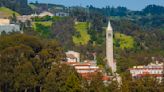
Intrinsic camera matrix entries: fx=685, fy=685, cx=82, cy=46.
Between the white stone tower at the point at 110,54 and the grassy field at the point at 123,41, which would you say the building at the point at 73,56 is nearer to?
the white stone tower at the point at 110,54

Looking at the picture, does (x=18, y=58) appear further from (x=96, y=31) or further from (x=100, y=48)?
(x=96, y=31)

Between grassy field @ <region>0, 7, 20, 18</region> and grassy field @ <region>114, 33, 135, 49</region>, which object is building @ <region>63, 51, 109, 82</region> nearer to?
grassy field @ <region>114, 33, 135, 49</region>

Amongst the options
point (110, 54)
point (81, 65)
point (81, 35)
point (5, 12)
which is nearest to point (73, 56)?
point (110, 54)

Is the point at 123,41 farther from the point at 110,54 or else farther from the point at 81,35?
the point at 110,54

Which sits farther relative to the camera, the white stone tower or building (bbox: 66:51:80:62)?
building (bbox: 66:51:80:62)

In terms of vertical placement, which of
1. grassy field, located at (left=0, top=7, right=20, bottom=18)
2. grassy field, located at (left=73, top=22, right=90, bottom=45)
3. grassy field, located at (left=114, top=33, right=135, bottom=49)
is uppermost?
grassy field, located at (left=0, top=7, right=20, bottom=18)

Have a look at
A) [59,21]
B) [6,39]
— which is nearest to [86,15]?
[59,21]

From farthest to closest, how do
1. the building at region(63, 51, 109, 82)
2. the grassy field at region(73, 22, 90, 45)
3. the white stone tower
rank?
the grassy field at region(73, 22, 90, 45), the white stone tower, the building at region(63, 51, 109, 82)

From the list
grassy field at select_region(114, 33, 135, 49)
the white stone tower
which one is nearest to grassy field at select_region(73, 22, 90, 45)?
grassy field at select_region(114, 33, 135, 49)
